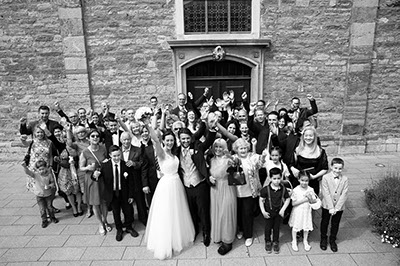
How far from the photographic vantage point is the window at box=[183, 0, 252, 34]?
7660mm

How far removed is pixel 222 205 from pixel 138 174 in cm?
142

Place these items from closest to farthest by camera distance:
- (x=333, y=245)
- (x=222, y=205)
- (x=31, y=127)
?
(x=222, y=205), (x=333, y=245), (x=31, y=127)

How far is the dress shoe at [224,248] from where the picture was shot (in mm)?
3705

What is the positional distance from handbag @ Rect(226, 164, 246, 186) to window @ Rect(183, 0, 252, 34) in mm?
5377

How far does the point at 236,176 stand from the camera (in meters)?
3.58

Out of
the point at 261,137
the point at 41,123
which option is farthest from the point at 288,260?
the point at 41,123

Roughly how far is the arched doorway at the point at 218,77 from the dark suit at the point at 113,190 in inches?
176

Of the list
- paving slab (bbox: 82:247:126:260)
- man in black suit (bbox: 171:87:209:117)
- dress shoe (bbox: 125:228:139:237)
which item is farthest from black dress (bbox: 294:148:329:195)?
paving slab (bbox: 82:247:126:260)

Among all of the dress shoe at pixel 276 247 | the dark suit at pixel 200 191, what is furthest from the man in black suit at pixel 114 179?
the dress shoe at pixel 276 247

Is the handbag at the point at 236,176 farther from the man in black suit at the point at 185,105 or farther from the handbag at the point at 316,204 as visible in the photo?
the man in black suit at the point at 185,105

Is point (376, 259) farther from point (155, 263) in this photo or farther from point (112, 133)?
point (112, 133)

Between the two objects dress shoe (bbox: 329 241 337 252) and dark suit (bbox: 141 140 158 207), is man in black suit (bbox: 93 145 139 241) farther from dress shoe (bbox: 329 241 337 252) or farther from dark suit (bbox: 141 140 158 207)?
dress shoe (bbox: 329 241 337 252)

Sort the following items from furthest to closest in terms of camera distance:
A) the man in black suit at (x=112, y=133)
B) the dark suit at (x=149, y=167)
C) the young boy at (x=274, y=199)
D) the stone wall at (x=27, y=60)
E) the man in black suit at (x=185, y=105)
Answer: the stone wall at (x=27, y=60) → the man in black suit at (x=185, y=105) → the man in black suit at (x=112, y=133) → the dark suit at (x=149, y=167) → the young boy at (x=274, y=199)

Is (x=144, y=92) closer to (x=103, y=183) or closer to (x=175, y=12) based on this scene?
(x=175, y=12)
